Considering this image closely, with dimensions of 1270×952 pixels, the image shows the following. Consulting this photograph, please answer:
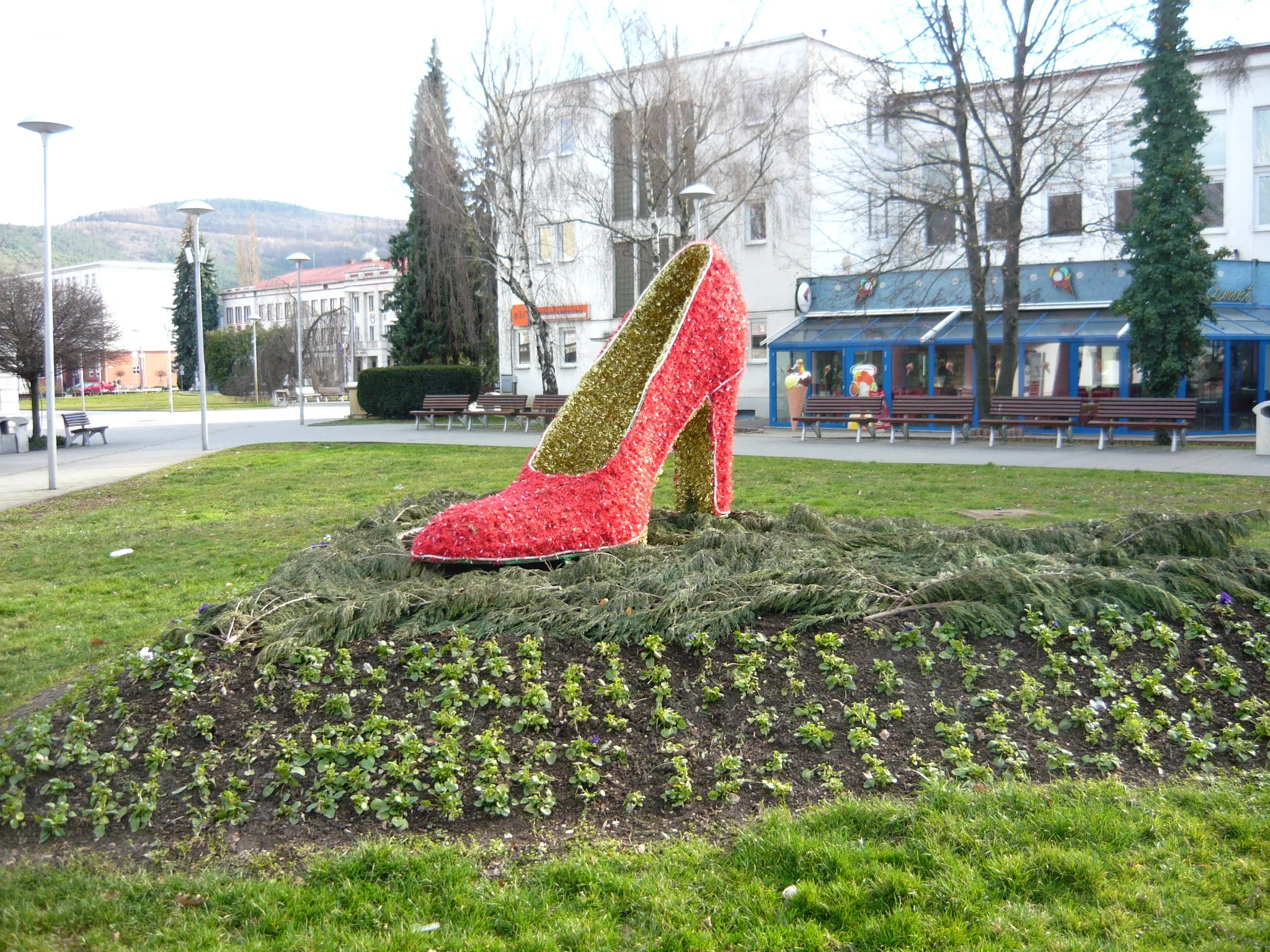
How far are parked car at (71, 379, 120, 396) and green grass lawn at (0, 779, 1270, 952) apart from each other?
229 ft

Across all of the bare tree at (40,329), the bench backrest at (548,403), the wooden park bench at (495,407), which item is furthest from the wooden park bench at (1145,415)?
the bare tree at (40,329)

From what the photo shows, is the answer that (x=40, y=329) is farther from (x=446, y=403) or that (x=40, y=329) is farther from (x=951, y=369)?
(x=951, y=369)

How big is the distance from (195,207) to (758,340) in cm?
1454

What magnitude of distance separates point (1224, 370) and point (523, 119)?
15010mm

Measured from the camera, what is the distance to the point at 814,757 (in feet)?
11.5

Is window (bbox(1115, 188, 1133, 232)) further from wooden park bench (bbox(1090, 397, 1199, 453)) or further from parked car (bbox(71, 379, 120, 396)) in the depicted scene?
parked car (bbox(71, 379, 120, 396))

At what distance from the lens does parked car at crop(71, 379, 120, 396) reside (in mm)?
67375

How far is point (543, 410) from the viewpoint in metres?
23.1

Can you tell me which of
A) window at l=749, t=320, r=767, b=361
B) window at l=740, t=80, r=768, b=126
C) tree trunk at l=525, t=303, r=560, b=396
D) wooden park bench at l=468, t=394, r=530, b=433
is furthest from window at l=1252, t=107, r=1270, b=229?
wooden park bench at l=468, t=394, r=530, b=433

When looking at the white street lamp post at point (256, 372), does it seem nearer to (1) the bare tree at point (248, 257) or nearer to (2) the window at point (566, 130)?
(2) the window at point (566, 130)

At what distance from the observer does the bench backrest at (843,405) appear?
64.8ft

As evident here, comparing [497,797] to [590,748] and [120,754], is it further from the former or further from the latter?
[120,754]

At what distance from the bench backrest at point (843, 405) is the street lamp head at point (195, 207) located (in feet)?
39.1

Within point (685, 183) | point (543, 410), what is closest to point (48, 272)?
point (543, 410)
